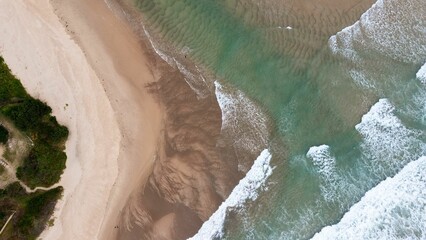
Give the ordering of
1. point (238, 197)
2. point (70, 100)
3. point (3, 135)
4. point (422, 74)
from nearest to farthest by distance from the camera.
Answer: point (3, 135) → point (238, 197) → point (70, 100) → point (422, 74)

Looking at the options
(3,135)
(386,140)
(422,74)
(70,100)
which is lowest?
(3,135)

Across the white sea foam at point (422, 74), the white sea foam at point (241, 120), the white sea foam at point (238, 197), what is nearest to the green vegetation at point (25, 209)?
the white sea foam at point (238, 197)

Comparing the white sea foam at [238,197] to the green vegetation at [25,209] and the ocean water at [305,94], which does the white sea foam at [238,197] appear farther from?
the green vegetation at [25,209]

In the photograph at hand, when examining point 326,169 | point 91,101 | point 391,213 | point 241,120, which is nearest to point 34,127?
point 91,101

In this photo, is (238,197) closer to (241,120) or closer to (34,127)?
(241,120)

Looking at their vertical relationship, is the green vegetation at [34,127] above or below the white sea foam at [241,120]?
below

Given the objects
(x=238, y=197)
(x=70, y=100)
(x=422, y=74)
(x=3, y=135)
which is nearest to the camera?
(x=3, y=135)
